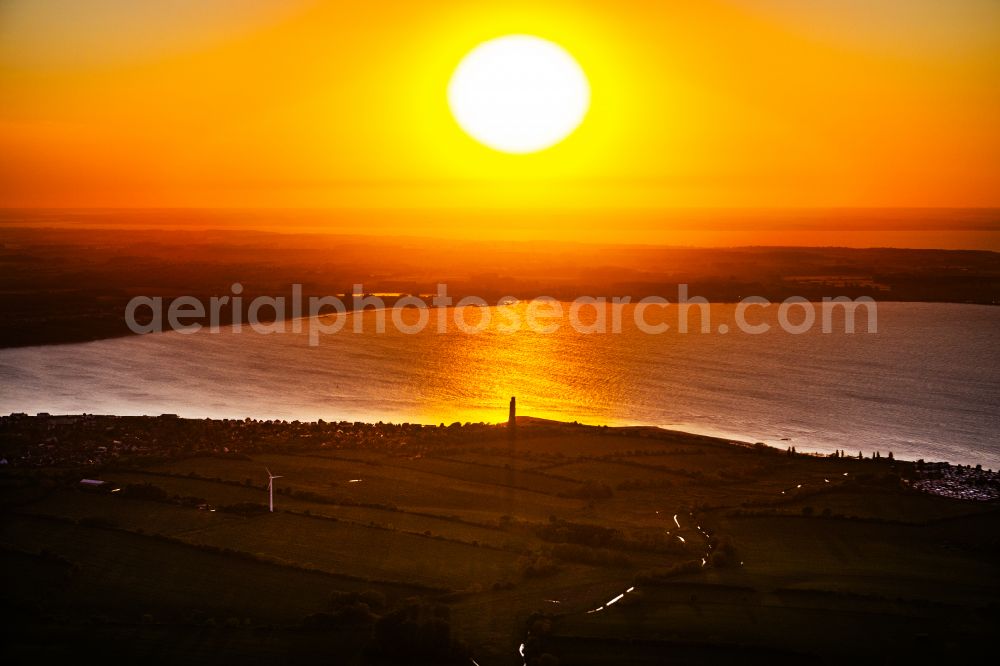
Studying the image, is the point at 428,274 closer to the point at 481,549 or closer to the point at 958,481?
the point at 958,481

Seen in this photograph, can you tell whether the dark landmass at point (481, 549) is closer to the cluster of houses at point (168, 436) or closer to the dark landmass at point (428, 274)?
the cluster of houses at point (168, 436)

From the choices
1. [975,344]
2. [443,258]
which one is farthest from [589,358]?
[443,258]

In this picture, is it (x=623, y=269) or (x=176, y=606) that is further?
(x=623, y=269)

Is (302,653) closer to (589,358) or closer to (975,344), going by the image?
(589,358)

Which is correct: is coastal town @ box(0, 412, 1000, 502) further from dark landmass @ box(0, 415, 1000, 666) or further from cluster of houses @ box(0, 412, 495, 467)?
dark landmass @ box(0, 415, 1000, 666)

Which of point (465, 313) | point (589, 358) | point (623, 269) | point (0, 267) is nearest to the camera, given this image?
point (589, 358)

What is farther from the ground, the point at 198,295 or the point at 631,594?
the point at 198,295
